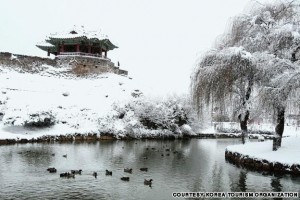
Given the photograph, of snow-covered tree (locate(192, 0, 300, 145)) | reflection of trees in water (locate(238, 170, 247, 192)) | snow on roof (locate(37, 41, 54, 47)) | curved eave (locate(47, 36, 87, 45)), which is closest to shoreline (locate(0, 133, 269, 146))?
snow-covered tree (locate(192, 0, 300, 145))

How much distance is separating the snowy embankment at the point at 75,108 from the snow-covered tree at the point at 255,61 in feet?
75.1

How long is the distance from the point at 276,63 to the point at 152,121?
31646mm

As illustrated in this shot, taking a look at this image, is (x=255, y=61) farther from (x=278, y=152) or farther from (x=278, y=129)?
(x=278, y=152)

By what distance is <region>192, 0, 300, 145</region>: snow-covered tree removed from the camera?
2183 centimetres

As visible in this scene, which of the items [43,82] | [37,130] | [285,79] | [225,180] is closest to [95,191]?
[225,180]

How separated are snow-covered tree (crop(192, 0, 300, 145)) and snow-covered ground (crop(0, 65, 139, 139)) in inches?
934

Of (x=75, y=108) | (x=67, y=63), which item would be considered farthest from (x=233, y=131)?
(x=67, y=63)

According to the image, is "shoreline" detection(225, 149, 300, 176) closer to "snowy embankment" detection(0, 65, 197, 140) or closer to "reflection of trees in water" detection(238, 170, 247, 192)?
"reflection of trees in water" detection(238, 170, 247, 192)

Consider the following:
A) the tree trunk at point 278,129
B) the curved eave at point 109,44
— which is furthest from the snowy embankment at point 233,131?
the tree trunk at point 278,129

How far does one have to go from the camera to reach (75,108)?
5044cm

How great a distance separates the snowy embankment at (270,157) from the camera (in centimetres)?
2103

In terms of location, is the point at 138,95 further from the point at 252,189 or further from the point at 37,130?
the point at 252,189

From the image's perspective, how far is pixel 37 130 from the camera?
44031 mm

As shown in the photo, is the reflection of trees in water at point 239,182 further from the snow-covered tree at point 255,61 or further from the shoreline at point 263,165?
the snow-covered tree at point 255,61
